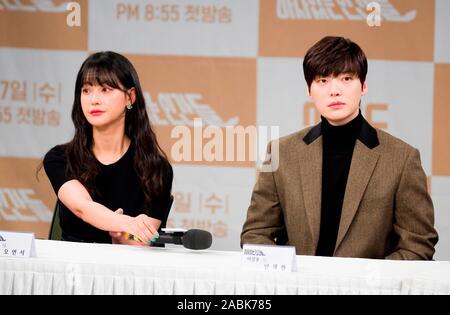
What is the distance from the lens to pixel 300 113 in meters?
3.45

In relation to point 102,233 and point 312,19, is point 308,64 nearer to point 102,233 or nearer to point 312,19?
point 102,233

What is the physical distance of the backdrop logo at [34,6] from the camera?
3.54m

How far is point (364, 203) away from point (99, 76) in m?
0.83

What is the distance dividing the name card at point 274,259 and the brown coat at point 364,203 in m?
0.50

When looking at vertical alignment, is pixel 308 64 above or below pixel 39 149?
above

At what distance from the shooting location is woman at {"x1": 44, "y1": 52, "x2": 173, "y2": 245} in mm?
2289

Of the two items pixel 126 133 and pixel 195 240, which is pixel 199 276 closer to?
pixel 195 240

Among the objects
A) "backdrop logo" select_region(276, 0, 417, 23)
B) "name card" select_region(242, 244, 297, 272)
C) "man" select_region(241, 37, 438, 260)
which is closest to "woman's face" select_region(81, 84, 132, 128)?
"man" select_region(241, 37, 438, 260)

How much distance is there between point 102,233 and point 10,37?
1603 millimetres

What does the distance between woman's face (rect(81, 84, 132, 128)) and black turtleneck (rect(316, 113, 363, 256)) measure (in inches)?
23.6

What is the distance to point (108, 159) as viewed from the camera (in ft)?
7.66

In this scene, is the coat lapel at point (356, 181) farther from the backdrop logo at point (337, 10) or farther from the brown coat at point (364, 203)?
the backdrop logo at point (337, 10)
